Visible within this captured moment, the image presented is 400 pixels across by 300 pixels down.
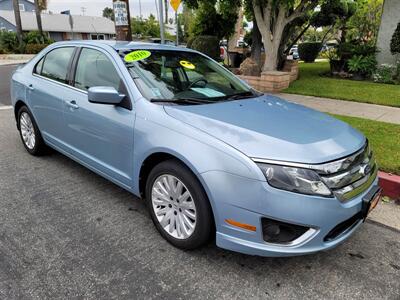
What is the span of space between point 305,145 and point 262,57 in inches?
431

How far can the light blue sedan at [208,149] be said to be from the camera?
2.30 meters

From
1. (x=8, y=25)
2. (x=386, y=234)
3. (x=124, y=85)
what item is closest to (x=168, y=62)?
(x=124, y=85)

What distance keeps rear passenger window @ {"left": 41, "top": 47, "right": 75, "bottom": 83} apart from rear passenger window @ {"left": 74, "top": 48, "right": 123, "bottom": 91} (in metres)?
0.28

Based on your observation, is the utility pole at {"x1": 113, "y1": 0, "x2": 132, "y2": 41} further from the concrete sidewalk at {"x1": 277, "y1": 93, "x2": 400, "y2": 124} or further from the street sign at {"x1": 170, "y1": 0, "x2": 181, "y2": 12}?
the concrete sidewalk at {"x1": 277, "y1": 93, "x2": 400, "y2": 124}

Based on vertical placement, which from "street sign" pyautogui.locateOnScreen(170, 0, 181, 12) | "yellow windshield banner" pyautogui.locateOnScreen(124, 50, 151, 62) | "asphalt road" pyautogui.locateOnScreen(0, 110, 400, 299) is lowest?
"asphalt road" pyautogui.locateOnScreen(0, 110, 400, 299)

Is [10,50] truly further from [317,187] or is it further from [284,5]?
[317,187]

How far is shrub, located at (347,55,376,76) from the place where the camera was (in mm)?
10844

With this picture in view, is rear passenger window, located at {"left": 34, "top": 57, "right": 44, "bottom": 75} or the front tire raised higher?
rear passenger window, located at {"left": 34, "top": 57, "right": 44, "bottom": 75}

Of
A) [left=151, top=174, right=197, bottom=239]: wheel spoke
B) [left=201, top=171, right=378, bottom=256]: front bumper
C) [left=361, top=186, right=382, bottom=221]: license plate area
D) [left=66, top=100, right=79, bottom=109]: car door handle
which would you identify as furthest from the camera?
[left=66, top=100, right=79, bottom=109]: car door handle

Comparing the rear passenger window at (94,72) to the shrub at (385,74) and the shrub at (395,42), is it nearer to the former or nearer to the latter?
the shrub at (385,74)

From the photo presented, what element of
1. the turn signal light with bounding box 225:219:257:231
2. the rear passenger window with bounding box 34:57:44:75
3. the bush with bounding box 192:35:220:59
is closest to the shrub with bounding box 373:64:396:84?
the bush with bounding box 192:35:220:59

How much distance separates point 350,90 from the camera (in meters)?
9.16

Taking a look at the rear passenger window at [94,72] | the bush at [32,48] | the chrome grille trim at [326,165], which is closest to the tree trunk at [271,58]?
the rear passenger window at [94,72]

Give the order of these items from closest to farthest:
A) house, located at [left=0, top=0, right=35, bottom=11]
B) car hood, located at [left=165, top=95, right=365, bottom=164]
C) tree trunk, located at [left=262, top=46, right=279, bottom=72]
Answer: car hood, located at [left=165, top=95, right=365, bottom=164] → tree trunk, located at [left=262, top=46, right=279, bottom=72] → house, located at [left=0, top=0, right=35, bottom=11]
